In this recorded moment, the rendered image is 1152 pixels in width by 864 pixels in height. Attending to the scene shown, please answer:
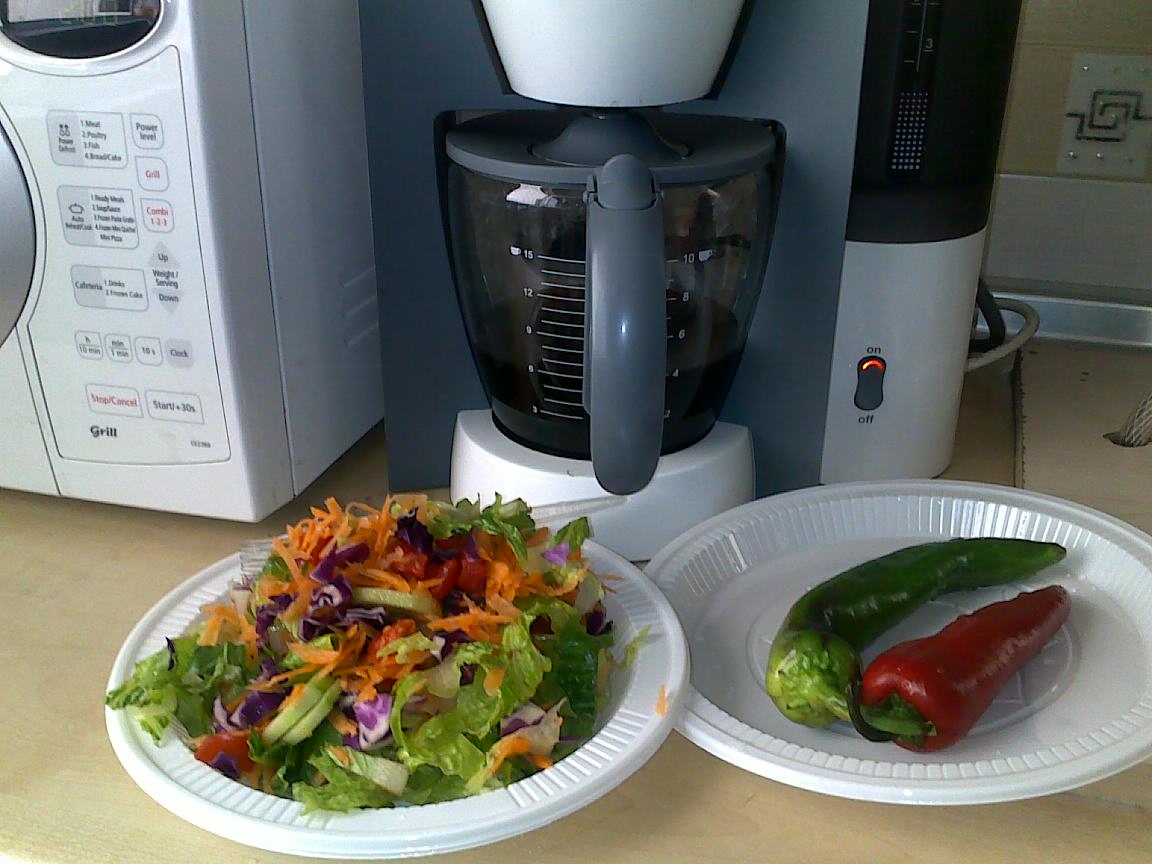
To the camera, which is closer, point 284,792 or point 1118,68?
point 284,792

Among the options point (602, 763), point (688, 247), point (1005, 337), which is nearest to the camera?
point (602, 763)

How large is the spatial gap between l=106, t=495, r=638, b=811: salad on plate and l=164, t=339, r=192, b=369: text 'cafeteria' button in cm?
13

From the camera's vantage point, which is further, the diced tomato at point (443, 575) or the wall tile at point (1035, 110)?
the wall tile at point (1035, 110)

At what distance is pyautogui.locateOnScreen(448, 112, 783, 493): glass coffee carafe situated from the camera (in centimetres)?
51

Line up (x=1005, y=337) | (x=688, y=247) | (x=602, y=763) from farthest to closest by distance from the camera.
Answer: (x=1005, y=337) < (x=688, y=247) < (x=602, y=763)

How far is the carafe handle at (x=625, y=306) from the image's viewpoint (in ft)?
1.63

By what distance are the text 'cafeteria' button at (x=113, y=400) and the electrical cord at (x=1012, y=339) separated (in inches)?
23.4

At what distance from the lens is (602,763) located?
1.53ft

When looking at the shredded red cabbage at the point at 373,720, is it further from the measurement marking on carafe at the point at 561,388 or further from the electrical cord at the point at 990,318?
the electrical cord at the point at 990,318

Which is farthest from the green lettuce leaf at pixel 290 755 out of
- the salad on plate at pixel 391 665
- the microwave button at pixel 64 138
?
the microwave button at pixel 64 138

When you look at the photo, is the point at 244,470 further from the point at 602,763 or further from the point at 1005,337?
the point at 1005,337

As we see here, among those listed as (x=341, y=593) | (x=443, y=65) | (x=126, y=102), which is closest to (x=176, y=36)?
(x=126, y=102)

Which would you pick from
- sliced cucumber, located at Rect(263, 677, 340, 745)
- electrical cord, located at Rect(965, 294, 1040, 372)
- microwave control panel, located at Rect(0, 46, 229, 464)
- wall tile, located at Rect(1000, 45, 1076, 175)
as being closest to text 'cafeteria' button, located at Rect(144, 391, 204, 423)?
microwave control panel, located at Rect(0, 46, 229, 464)

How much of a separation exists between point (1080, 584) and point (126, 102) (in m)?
0.59
